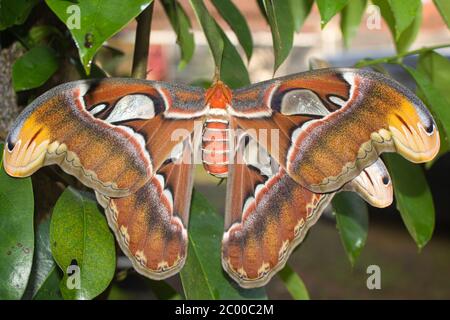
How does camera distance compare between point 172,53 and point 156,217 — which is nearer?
point 156,217

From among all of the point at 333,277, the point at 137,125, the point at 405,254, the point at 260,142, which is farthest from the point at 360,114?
the point at 405,254

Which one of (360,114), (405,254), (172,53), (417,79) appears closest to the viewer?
(360,114)

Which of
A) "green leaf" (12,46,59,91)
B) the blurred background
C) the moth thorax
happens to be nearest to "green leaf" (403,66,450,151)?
the moth thorax

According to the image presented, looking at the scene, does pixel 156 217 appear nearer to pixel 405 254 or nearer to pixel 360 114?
pixel 360 114

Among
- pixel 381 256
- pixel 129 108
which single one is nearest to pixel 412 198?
pixel 129 108

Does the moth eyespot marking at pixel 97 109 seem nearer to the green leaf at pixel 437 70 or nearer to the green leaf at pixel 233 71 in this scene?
the green leaf at pixel 233 71

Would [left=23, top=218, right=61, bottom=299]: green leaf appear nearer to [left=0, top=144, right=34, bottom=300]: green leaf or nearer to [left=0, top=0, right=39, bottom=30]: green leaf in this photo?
[left=0, top=144, right=34, bottom=300]: green leaf

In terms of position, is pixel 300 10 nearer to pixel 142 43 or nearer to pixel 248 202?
Answer: pixel 142 43

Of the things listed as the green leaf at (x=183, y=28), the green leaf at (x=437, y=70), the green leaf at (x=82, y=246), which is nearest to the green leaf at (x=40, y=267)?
the green leaf at (x=82, y=246)

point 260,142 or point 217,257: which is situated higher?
point 260,142
